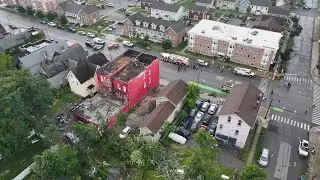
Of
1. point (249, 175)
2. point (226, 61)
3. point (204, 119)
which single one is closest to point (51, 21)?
point (226, 61)

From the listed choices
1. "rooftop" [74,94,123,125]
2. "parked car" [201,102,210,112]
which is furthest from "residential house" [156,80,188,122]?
"rooftop" [74,94,123,125]

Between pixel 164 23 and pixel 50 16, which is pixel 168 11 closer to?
pixel 164 23

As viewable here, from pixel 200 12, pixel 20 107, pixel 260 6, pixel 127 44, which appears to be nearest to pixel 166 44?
pixel 127 44

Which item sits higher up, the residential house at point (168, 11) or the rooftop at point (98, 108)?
the residential house at point (168, 11)

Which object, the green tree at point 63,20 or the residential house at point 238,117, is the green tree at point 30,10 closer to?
the green tree at point 63,20

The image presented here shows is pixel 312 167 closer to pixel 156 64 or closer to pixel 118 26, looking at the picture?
pixel 156 64

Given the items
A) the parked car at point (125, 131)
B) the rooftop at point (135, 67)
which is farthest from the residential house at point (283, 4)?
the parked car at point (125, 131)
